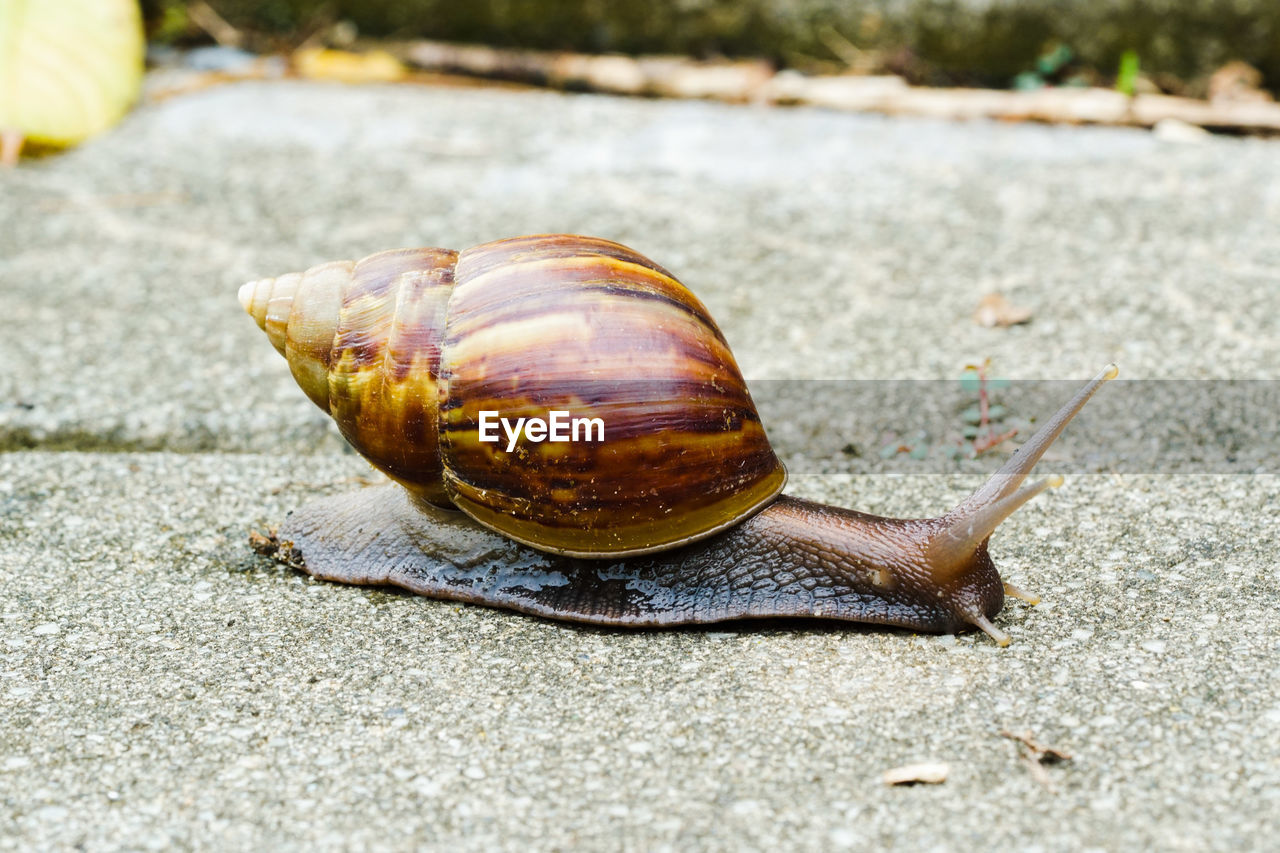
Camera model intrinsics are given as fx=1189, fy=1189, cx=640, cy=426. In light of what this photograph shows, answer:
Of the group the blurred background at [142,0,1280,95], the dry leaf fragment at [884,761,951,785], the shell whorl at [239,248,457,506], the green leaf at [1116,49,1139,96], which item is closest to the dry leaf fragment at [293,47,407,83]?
the blurred background at [142,0,1280,95]

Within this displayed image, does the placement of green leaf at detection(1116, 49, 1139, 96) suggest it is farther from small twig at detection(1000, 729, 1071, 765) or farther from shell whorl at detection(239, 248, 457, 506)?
small twig at detection(1000, 729, 1071, 765)

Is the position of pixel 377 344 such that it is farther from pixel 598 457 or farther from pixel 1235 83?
pixel 1235 83

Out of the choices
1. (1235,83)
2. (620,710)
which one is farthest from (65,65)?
(1235,83)

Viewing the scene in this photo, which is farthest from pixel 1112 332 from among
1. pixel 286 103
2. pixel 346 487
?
pixel 286 103

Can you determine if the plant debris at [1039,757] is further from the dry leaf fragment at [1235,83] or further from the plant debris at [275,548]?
the dry leaf fragment at [1235,83]

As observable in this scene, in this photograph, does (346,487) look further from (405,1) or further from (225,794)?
(405,1)
